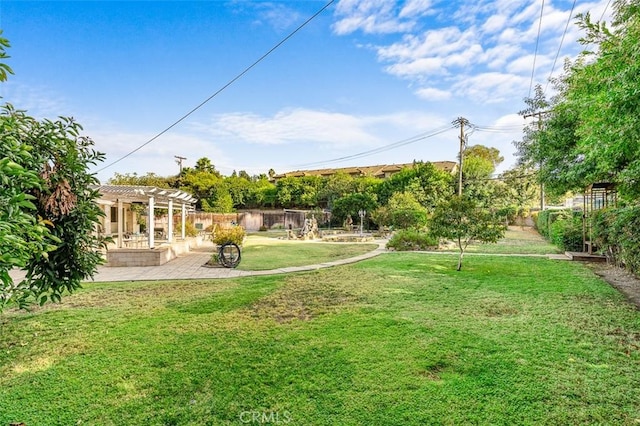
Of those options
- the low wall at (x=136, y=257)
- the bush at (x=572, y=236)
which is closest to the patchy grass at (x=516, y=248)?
the bush at (x=572, y=236)

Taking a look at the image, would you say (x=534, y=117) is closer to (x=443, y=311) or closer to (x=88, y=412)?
(x=443, y=311)

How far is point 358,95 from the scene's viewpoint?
1725 centimetres

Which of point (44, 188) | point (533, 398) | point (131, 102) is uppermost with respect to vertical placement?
point (131, 102)

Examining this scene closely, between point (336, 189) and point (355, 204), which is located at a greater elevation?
point (336, 189)

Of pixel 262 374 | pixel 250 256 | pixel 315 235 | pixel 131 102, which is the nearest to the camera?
pixel 262 374

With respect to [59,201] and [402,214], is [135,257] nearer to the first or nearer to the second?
[59,201]

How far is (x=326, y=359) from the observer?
3.72 m

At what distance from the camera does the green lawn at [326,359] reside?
9.16 feet

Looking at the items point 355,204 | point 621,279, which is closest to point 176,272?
point 621,279

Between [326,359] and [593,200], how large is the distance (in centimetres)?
1305

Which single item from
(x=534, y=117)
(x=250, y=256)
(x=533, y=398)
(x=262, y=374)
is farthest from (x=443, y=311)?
(x=534, y=117)

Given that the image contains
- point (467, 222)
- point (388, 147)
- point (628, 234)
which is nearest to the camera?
point (628, 234)

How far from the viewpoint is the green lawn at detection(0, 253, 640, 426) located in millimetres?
2793

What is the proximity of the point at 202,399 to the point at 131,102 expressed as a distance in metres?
16.0
